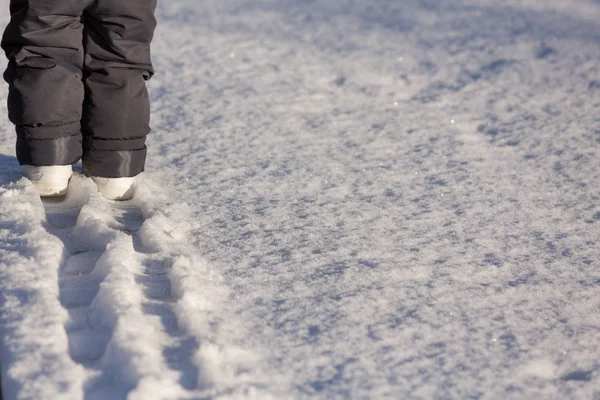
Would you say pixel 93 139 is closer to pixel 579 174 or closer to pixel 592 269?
pixel 592 269

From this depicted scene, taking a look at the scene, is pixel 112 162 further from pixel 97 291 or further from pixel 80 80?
pixel 97 291

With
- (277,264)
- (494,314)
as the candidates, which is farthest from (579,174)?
(277,264)

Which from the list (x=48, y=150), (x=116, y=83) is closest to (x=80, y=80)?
(x=116, y=83)

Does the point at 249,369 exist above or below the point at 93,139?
below

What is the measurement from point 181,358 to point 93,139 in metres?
0.75

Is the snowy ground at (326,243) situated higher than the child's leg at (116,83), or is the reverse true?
the child's leg at (116,83)

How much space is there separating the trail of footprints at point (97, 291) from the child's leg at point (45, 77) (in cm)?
17

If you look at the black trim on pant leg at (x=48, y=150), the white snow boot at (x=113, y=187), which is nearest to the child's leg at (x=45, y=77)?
the black trim on pant leg at (x=48, y=150)

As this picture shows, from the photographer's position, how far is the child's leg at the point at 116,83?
6.04ft

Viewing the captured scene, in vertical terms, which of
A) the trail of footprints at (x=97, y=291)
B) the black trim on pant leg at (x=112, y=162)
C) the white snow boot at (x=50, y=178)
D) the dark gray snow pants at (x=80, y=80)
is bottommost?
the trail of footprints at (x=97, y=291)

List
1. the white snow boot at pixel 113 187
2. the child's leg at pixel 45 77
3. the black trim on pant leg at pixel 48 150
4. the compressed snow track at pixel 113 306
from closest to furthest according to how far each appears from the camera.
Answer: the compressed snow track at pixel 113 306, the child's leg at pixel 45 77, the black trim on pant leg at pixel 48 150, the white snow boot at pixel 113 187

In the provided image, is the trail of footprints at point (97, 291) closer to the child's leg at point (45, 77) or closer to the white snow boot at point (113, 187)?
the white snow boot at point (113, 187)

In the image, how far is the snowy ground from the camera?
143 cm

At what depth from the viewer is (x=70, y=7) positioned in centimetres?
176
